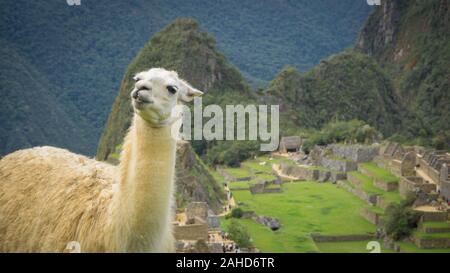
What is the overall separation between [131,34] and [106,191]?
4227 centimetres

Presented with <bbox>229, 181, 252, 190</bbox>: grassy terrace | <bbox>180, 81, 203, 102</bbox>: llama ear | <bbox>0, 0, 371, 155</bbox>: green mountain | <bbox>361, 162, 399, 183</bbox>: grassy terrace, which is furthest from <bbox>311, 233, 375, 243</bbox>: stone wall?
<bbox>180, 81, 203, 102</bbox>: llama ear

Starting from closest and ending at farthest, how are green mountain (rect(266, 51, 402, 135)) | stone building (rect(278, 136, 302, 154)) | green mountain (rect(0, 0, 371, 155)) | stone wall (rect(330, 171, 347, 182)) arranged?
stone wall (rect(330, 171, 347, 182)) → green mountain (rect(0, 0, 371, 155)) → stone building (rect(278, 136, 302, 154)) → green mountain (rect(266, 51, 402, 135))

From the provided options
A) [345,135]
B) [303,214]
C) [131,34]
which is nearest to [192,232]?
[303,214]

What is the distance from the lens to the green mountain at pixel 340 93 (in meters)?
51.4

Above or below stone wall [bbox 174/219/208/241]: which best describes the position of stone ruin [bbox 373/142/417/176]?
above

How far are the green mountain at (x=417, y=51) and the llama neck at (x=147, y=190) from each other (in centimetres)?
4054

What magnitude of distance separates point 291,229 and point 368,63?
32.8m

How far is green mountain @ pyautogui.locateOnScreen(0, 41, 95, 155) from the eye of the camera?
24734 millimetres

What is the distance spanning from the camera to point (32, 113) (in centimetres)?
2773

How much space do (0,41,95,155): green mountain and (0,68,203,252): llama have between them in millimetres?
17012

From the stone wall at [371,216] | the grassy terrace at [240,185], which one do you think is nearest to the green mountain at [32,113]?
the grassy terrace at [240,185]

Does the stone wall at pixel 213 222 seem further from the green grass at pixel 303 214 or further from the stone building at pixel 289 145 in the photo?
the stone building at pixel 289 145

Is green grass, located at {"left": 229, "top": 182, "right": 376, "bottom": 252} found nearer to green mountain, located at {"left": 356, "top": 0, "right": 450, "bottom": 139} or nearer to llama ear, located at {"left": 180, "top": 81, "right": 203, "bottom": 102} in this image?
llama ear, located at {"left": 180, "top": 81, "right": 203, "bottom": 102}

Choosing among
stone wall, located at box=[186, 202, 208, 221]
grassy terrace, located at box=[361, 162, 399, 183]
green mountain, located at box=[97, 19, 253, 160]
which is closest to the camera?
stone wall, located at box=[186, 202, 208, 221]
